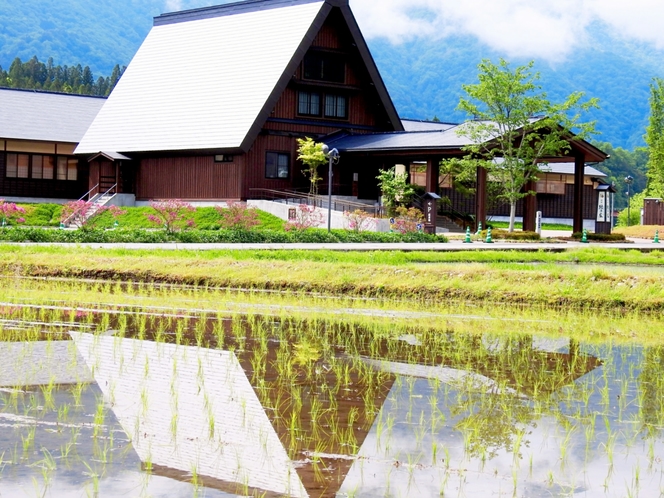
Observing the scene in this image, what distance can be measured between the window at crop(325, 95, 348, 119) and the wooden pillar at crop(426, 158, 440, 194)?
646cm

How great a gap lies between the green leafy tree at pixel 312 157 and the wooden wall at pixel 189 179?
8.11 ft

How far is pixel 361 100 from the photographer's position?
144 feet

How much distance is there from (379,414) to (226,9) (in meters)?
39.8

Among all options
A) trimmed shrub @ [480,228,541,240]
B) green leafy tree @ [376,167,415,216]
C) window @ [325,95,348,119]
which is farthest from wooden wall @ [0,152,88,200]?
trimmed shrub @ [480,228,541,240]

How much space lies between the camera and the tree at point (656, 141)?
4922 centimetres

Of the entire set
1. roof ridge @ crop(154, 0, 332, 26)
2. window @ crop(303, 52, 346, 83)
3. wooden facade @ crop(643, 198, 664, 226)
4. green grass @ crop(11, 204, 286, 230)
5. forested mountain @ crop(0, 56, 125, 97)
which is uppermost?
forested mountain @ crop(0, 56, 125, 97)

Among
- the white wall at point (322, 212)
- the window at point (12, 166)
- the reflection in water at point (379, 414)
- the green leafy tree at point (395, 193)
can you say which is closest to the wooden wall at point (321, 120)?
the white wall at point (322, 212)

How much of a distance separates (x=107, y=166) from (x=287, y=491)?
131 feet

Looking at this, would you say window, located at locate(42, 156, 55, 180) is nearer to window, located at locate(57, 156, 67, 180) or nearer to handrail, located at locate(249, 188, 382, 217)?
window, located at locate(57, 156, 67, 180)

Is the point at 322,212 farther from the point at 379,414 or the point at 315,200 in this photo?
the point at 379,414

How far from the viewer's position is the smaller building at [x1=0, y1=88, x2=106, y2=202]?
45.5 m

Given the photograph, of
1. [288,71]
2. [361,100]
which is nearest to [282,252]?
[288,71]

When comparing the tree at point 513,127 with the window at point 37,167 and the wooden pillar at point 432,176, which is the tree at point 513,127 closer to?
the wooden pillar at point 432,176

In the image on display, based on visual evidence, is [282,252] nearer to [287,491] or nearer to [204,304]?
[204,304]
